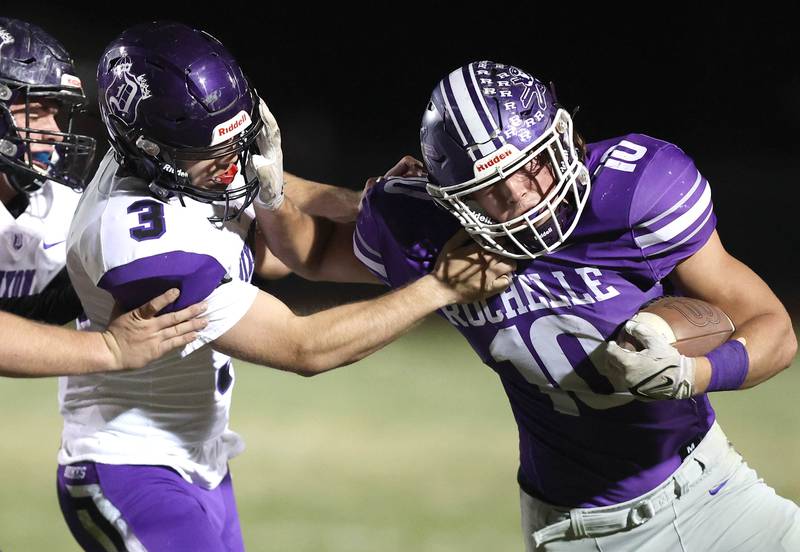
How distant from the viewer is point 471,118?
2.29 metres

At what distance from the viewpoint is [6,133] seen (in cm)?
295

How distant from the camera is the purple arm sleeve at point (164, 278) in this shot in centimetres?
225

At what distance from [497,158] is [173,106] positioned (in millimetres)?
772

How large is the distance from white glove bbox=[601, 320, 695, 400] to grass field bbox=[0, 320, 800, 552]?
161 cm

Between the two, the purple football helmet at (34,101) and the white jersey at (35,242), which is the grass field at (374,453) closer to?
the white jersey at (35,242)

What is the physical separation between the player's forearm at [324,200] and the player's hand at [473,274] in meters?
0.54

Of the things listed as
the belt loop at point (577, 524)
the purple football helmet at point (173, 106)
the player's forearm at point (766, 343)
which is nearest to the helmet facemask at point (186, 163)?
the purple football helmet at point (173, 106)

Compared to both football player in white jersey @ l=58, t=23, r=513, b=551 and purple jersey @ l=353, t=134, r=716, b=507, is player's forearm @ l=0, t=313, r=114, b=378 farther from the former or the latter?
purple jersey @ l=353, t=134, r=716, b=507

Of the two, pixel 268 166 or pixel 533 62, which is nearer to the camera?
pixel 268 166

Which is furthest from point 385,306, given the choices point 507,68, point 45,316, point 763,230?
point 763,230

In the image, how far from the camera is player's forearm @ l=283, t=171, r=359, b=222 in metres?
2.88

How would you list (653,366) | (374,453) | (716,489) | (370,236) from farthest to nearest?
(374,453)
(370,236)
(716,489)
(653,366)

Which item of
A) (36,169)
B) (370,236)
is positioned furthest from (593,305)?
(36,169)

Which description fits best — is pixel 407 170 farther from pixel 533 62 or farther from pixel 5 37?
pixel 533 62
